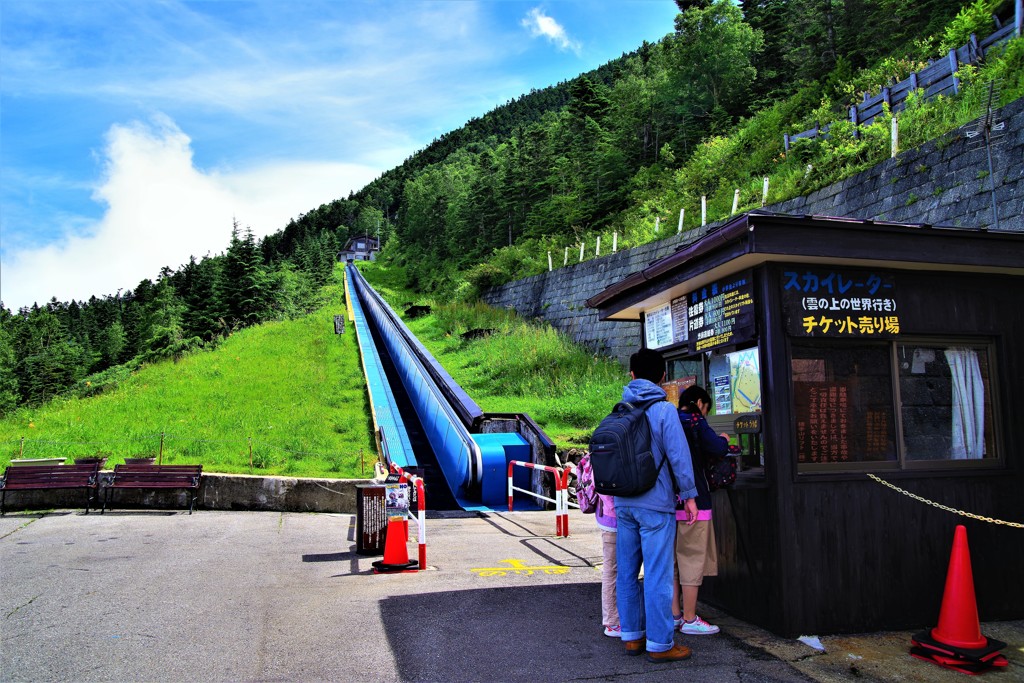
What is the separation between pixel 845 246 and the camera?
5652 mm

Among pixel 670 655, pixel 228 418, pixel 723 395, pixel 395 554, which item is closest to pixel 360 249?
pixel 228 418

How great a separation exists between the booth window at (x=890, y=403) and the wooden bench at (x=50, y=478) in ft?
39.2

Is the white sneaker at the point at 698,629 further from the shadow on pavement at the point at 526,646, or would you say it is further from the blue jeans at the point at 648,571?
the blue jeans at the point at 648,571

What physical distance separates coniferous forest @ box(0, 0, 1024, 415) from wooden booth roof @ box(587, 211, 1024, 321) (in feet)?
33.2

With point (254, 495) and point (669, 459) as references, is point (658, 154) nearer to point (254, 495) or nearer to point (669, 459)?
point (254, 495)

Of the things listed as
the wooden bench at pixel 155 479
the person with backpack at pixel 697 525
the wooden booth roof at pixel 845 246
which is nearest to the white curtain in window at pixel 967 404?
the wooden booth roof at pixel 845 246

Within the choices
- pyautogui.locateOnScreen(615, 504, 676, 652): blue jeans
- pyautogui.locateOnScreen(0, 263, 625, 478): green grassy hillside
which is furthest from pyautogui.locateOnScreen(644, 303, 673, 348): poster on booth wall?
pyautogui.locateOnScreen(0, 263, 625, 478): green grassy hillside

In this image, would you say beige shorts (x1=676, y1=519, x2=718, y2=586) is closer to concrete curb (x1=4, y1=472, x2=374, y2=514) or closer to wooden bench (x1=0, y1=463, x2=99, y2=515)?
concrete curb (x1=4, y1=472, x2=374, y2=514)

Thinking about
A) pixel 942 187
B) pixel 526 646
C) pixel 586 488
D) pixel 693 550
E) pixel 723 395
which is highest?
pixel 942 187

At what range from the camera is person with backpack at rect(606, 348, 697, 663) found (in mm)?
4930

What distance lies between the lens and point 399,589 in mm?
7219

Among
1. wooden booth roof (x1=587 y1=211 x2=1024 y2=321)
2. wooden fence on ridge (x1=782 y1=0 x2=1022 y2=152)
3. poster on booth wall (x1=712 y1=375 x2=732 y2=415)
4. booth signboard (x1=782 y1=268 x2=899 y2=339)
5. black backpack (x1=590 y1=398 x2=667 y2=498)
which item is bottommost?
black backpack (x1=590 y1=398 x2=667 y2=498)

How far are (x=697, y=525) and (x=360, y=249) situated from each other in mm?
142252

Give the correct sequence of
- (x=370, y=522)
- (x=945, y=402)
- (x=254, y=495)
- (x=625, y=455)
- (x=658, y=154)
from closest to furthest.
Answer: (x=625, y=455) < (x=945, y=402) < (x=370, y=522) < (x=254, y=495) < (x=658, y=154)
